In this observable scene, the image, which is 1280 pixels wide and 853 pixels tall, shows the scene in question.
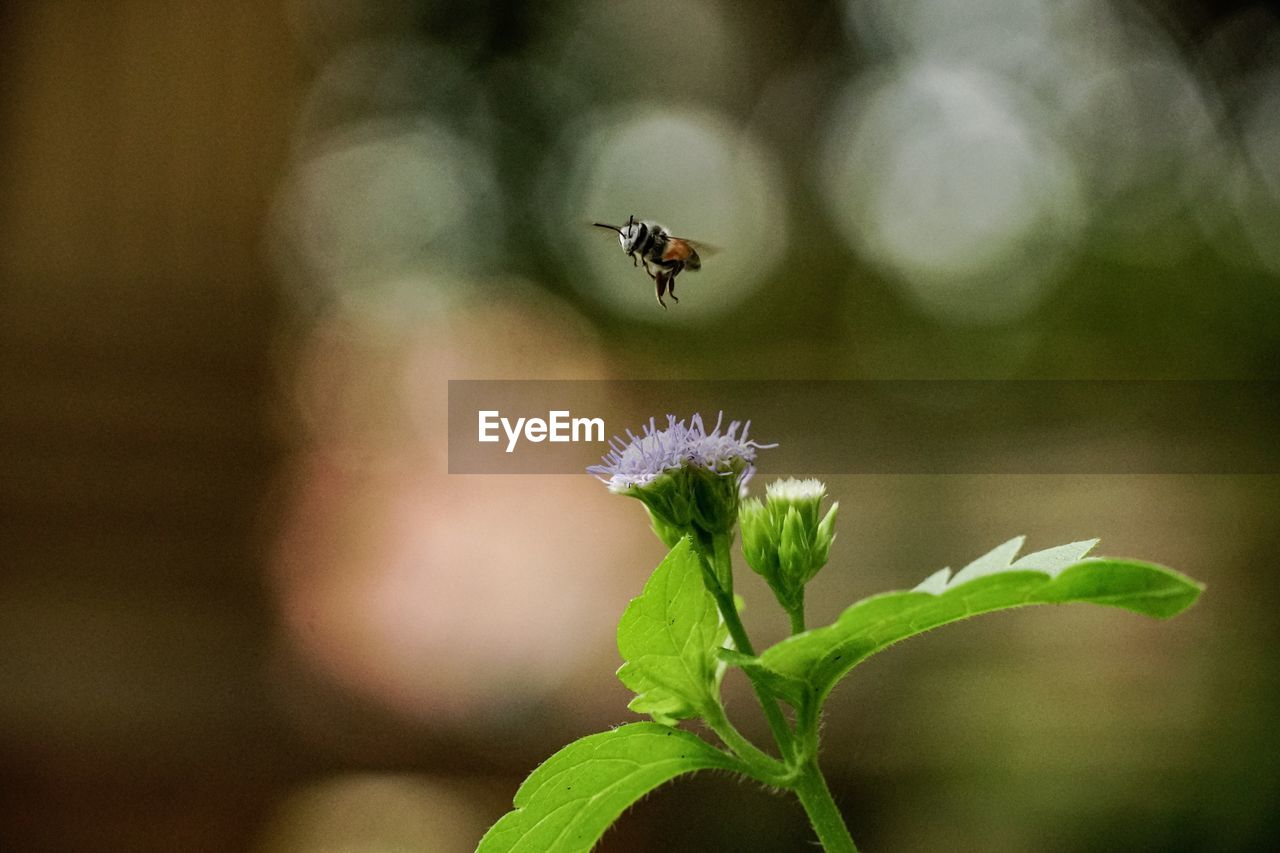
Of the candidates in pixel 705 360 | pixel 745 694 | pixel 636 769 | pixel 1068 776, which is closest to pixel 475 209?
pixel 705 360

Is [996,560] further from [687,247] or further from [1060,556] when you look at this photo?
[687,247]

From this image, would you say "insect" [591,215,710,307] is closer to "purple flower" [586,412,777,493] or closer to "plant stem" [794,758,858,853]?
"purple flower" [586,412,777,493]

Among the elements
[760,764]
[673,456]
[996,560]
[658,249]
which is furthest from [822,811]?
[658,249]

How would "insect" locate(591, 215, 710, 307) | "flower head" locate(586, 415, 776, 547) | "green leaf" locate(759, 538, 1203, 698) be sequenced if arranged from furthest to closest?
"insect" locate(591, 215, 710, 307)
"flower head" locate(586, 415, 776, 547)
"green leaf" locate(759, 538, 1203, 698)

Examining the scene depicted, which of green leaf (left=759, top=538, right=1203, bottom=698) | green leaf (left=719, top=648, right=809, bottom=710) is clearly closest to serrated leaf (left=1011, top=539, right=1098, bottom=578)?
green leaf (left=759, top=538, right=1203, bottom=698)

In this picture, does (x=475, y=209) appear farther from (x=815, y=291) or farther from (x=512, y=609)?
(x=512, y=609)
